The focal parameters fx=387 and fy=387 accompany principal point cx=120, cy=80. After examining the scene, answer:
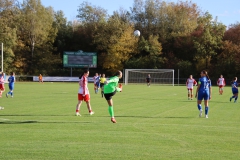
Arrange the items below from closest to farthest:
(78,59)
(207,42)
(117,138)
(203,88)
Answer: (117,138) < (203,88) < (78,59) < (207,42)

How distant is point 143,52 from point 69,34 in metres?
16.8

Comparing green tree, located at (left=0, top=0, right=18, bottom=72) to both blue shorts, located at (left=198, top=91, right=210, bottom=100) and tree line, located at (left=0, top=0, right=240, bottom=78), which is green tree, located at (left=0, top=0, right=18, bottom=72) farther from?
blue shorts, located at (left=198, top=91, right=210, bottom=100)

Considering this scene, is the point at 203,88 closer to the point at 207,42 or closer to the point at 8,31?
the point at 207,42

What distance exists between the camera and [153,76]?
218ft

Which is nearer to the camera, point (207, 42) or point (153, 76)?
point (153, 76)

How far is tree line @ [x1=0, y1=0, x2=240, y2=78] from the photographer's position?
7069cm

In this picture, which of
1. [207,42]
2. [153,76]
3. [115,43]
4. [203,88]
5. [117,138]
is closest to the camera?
[117,138]

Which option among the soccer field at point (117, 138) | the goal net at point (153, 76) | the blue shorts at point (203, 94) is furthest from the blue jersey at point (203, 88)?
the goal net at point (153, 76)

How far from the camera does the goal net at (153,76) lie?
65250mm

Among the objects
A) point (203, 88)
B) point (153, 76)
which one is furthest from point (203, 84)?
point (153, 76)

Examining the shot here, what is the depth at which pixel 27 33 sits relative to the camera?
249 feet

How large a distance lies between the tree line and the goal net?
5.21 m

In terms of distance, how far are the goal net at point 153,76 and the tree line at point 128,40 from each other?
17.1 ft

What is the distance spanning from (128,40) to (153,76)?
1123cm
